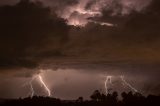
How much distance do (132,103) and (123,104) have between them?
393 centimetres

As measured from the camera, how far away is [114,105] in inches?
7781

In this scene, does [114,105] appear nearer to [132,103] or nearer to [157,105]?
[132,103]

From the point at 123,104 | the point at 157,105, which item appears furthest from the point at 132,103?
the point at 157,105

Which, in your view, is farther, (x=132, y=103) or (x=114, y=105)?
(x=114, y=105)

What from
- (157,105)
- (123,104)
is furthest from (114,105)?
(157,105)

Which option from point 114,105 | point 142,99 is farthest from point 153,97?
point 114,105

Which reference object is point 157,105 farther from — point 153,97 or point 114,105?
point 114,105

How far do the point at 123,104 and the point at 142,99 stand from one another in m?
7.77

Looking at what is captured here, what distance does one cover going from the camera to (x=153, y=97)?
7234 inches

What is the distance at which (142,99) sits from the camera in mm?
187250

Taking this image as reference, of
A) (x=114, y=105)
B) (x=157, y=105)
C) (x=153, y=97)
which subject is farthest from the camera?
(x=114, y=105)

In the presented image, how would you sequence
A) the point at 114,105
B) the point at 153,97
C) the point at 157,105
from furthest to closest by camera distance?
the point at 114,105
the point at 153,97
the point at 157,105

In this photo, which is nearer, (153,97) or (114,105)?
(153,97)

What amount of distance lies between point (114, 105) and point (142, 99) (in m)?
15.0
